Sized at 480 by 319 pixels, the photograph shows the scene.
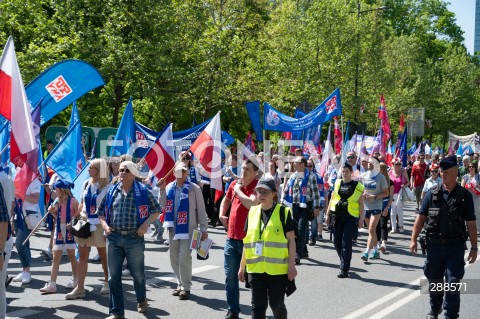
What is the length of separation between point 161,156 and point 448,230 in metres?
4.26

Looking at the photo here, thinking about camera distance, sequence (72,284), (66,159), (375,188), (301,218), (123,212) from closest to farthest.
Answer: (123,212)
(66,159)
(72,284)
(301,218)
(375,188)

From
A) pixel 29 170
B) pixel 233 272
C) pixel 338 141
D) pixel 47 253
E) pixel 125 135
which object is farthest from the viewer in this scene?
pixel 338 141

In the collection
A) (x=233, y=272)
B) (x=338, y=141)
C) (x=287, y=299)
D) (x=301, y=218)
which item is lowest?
(x=287, y=299)

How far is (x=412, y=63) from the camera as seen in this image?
48.3 meters

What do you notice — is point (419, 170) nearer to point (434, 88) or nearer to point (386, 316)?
point (386, 316)

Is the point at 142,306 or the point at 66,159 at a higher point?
the point at 66,159

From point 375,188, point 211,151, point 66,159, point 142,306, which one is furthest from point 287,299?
point 375,188

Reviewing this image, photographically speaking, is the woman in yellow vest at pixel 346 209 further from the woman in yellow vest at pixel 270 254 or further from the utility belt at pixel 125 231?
the woman in yellow vest at pixel 270 254

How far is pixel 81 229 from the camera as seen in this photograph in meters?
8.01

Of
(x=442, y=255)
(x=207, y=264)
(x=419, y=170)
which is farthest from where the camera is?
(x=419, y=170)

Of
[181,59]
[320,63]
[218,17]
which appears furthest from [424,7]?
[181,59]

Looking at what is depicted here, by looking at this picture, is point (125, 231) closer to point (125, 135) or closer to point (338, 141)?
point (125, 135)

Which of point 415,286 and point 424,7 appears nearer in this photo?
point 415,286

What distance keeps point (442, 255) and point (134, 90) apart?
16442mm
